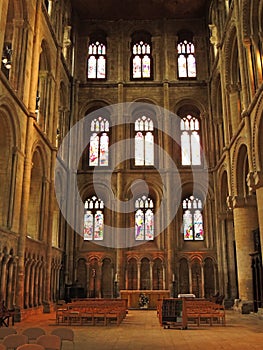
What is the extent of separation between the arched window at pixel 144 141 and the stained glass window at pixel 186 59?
458cm

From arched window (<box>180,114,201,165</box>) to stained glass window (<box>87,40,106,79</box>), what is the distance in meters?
7.48

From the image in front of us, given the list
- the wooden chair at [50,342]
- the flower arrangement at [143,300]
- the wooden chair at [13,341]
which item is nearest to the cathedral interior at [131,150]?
the flower arrangement at [143,300]

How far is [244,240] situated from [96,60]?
18.7 meters

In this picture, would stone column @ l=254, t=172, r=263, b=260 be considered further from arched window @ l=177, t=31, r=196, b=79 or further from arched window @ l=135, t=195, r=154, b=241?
arched window @ l=177, t=31, r=196, b=79

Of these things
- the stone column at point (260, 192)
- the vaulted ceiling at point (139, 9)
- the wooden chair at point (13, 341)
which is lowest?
the wooden chair at point (13, 341)

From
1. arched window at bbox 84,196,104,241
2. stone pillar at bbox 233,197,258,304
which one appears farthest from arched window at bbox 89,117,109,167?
stone pillar at bbox 233,197,258,304

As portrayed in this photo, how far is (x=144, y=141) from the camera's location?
2992 centimetres

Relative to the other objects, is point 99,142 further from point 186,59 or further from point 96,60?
point 186,59

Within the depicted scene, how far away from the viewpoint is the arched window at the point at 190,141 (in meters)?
29.3

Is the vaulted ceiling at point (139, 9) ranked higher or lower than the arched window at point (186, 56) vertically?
higher

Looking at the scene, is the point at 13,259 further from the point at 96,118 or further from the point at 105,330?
the point at 96,118

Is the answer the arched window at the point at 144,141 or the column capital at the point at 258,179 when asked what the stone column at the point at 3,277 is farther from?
the arched window at the point at 144,141

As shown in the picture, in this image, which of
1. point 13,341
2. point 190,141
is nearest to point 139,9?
point 190,141

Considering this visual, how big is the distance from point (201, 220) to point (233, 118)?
28.0 ft
